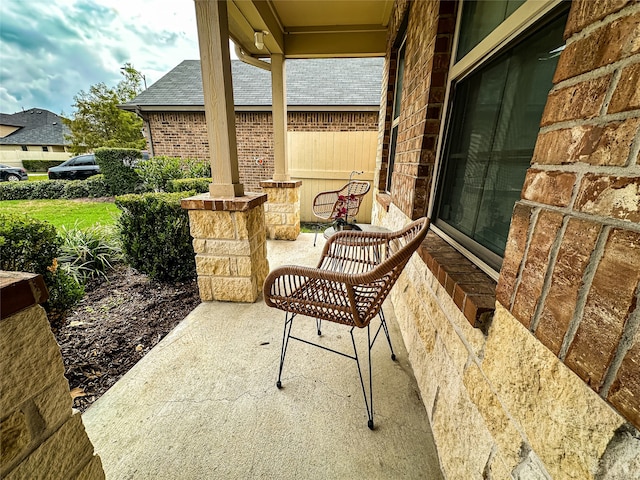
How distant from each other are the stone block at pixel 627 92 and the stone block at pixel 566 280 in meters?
0.18

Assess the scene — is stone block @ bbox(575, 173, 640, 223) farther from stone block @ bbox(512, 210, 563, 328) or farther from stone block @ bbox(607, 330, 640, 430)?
stone block @ bbox(607, 330, 640, 430)

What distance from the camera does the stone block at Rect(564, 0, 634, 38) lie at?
1.37 feet

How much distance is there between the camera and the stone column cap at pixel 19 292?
54 cm

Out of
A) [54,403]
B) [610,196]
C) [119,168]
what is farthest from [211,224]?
[119,168]

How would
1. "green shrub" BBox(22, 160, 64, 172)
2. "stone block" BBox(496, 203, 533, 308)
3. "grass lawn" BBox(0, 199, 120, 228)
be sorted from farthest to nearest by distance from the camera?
"green shrub" BBox(22, 160, 64, 172), "grass lawn" BBox(0, 199, 120, 228), "stone block" BBox(496, 203, 533, 308)

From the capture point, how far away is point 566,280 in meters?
0.48

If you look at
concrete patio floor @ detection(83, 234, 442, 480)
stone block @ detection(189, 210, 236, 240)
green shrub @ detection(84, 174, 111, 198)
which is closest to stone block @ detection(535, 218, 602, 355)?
concrete patio floor @ detection(83, 234, 442, 480)

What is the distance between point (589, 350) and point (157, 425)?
1.57m

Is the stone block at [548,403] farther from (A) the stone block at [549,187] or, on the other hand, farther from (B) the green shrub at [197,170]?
(B) the green shrub at [197,170]

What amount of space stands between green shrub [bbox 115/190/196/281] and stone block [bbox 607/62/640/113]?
2.62m

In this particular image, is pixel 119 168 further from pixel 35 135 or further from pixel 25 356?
pixel 35 135

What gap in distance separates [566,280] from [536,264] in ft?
0.28

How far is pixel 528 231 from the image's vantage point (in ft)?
1.96

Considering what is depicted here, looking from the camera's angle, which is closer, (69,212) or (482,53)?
(482,53)
